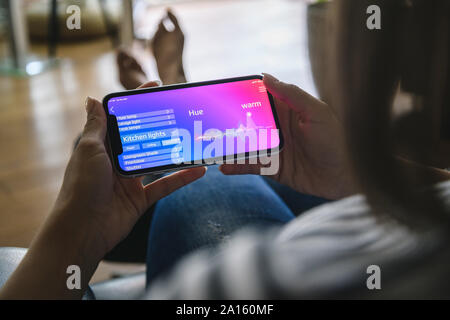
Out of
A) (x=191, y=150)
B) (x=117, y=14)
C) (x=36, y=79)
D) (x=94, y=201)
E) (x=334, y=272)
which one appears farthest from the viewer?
(x=117, y=14)

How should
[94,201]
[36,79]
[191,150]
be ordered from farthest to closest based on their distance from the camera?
[36,79], [191,150], [94,201]

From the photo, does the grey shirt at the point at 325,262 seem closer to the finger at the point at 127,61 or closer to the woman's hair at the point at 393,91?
the woman's hair at the point at 393,91

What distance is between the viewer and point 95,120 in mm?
658

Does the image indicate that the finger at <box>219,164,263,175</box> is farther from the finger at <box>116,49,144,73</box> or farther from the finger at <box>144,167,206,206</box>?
the finger at <box>116,49,144,73</box>

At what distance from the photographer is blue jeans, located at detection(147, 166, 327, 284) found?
0.73m

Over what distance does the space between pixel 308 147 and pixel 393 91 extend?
34 centimetres

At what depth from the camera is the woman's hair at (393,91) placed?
1.26 ft

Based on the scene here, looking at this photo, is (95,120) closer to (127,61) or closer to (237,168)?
(237,168)

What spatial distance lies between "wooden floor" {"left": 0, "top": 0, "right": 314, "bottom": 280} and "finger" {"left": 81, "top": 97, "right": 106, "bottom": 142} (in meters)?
0.67

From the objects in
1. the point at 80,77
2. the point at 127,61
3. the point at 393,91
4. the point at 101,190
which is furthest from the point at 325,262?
the point at 80,77

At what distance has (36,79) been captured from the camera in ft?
7.70

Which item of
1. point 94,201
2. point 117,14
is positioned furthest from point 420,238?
point 117,14
